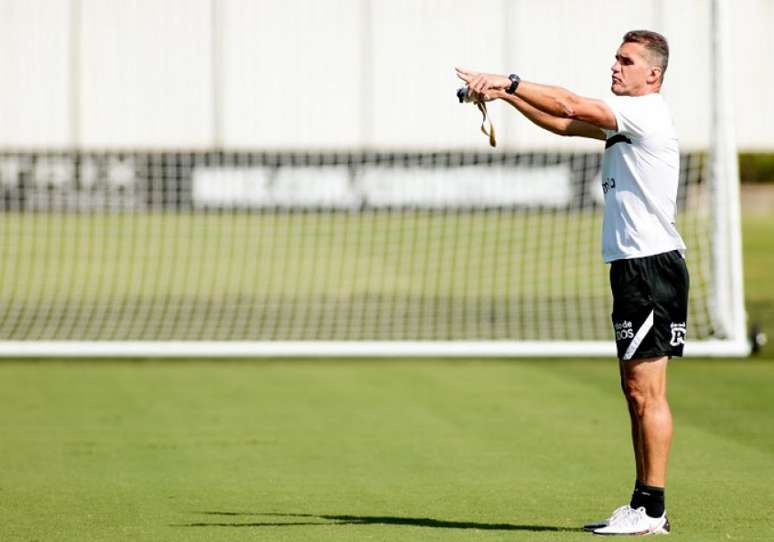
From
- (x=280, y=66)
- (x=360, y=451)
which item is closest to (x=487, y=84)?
(x=360, y=451)

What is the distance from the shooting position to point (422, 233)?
25.2 metres

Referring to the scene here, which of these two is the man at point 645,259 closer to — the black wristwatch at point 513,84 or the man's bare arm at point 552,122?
the man's bare arm at point 552,122

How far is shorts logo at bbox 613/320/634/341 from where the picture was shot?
6.10 m

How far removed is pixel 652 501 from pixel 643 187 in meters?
1.27

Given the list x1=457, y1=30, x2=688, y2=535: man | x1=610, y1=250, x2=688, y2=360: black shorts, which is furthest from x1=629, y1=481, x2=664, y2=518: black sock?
x1=610, y1=250, x2=688, y2=360: black shorts

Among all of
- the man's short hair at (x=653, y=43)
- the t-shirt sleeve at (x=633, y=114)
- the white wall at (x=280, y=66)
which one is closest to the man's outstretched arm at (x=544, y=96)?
the t-shirt sleeve at (x=633, y=114)

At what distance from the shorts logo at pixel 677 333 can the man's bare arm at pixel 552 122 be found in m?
0.87

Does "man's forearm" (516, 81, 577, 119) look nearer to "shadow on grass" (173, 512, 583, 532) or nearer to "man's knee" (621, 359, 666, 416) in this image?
"man's knee" (621, 359, 666, 416)

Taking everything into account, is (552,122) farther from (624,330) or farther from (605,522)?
(605,522)

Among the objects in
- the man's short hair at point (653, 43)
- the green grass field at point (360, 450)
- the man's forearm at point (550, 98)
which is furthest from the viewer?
the green grass field at point (360, 450)

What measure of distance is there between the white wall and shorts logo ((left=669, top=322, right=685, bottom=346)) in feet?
26.4

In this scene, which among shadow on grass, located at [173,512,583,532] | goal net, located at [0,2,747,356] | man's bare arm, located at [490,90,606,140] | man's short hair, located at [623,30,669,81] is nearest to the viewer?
man's bare arm, located at [490,90,606,140]

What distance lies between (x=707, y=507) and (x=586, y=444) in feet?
6.42

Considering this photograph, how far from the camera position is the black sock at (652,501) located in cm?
607
